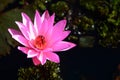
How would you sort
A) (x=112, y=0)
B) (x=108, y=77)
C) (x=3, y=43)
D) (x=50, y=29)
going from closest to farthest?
(x=50, y=29) < (x=3, y=43) < (x=108, y=77) < (x=112, y=0)

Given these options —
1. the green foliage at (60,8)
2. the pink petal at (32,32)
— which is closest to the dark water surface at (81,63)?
the green foliage at (60,8)

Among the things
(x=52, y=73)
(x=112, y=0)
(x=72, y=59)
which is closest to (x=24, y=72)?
(x=52, y=73)

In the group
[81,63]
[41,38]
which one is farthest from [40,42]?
[81,63]

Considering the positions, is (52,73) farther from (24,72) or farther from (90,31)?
(90,31)

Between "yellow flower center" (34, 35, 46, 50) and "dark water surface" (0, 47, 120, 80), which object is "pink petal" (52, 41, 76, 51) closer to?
"yellow flower center" (34, 35, 46, 50)

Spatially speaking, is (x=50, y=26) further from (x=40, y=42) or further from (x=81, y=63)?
(x=81, y=63)

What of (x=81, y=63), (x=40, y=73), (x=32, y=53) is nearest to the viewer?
(x=32, y=53)

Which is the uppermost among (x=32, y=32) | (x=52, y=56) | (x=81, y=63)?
(x=32, y=32)
